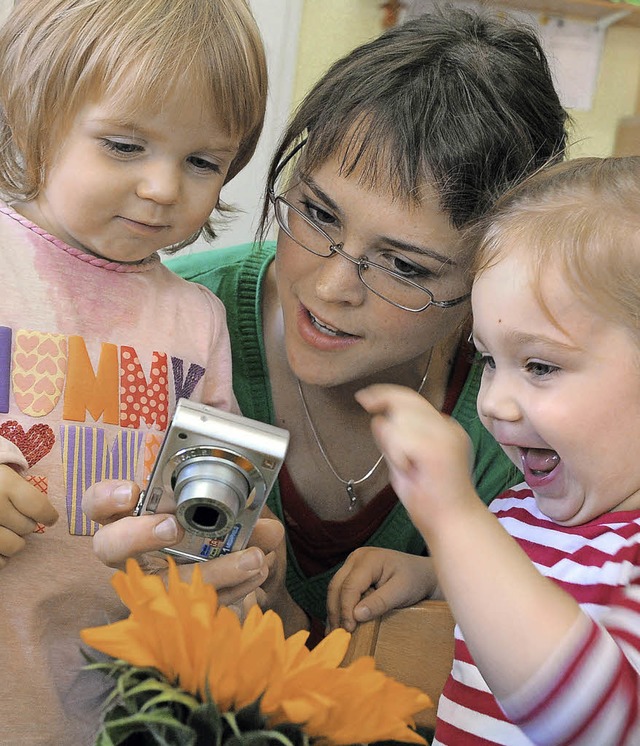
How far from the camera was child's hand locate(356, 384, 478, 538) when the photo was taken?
63cm

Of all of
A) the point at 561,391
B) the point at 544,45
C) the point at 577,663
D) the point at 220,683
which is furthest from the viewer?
the point at 544,45

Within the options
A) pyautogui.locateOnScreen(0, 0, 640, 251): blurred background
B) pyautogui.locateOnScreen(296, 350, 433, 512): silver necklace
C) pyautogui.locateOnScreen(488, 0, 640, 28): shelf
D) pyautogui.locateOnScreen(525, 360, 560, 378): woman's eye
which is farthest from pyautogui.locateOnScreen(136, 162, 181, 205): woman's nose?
pyautogui.locateOnScreen(488, 0, 640, 28): shelf

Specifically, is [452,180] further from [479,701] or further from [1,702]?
[1,702]

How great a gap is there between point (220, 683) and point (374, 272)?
0.57 metres

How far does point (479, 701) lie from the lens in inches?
30.2

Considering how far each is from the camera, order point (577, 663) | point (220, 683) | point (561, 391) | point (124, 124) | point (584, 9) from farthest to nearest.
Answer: point (584, 9) → point (124, 124) → point (561, 391) → point (577, 663) → point (220, 683)

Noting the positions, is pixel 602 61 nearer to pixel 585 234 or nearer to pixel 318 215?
pixel 318 215

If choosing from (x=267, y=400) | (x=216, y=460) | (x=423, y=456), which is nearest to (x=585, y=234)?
(x=423, y=456)

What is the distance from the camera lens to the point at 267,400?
121cm

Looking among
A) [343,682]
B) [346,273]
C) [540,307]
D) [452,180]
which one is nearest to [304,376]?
[346,273]

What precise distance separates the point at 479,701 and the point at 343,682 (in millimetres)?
336

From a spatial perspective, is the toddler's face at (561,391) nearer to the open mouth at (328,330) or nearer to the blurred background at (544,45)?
the open mouth at (328,330)

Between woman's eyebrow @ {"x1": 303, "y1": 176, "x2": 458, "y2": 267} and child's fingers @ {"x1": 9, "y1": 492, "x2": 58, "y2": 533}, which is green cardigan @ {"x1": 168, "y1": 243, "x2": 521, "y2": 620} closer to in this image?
woman's eyebrow @ {"x1": 303, "y1": 176, "x2": 458, "y2": 267}

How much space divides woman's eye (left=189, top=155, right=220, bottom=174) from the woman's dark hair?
0.39ft
